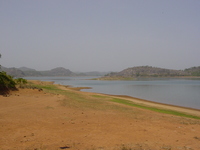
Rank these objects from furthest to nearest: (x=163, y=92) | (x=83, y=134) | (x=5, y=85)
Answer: (x=163, y=92) → (x=5, y=85) → (x=83, y=134)

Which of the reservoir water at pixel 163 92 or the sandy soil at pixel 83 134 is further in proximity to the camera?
the reservoir water at pixel 163 92

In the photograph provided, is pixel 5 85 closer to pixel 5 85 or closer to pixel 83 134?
pixel 5 85

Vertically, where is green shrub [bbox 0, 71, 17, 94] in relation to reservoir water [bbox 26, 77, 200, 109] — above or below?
above

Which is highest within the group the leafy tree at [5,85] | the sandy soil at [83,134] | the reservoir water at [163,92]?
the leafy tree at [5,85]

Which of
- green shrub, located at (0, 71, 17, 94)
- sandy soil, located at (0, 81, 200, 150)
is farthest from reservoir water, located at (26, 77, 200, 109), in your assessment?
green shrub, located at (0, 71, 17, 94)

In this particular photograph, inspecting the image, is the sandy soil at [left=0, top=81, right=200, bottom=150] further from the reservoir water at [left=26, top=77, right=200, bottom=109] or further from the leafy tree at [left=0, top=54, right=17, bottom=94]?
the reservoir water at [left=26, top=77, right=200, bottom=109]

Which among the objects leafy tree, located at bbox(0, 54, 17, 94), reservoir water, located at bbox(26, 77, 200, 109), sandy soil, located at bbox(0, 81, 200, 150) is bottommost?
reservoir water, located at bbox(26, 77, 200, 109)

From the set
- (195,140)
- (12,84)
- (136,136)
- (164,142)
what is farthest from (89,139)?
(12,84)

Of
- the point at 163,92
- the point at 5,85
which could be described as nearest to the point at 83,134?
the point at 5,85

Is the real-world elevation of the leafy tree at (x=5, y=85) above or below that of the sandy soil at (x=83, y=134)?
above

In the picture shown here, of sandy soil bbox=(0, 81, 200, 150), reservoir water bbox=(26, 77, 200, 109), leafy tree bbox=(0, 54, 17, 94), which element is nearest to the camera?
sandy soil bbox=(0, 81, 200, 150)

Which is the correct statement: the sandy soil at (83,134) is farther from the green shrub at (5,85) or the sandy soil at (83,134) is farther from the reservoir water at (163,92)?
the reservoir water at (163,92)

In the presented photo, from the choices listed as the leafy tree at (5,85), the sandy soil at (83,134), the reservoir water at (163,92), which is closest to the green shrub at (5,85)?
the leafy tree at (5,85)

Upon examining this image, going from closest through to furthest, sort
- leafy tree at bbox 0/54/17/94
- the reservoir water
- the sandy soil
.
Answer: the sandy soil → leafy tree at bbox 0/54/17/94 → the reservoir water
